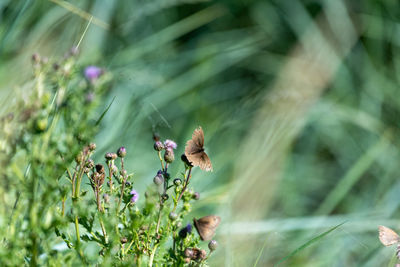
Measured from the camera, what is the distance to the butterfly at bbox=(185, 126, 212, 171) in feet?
1.59

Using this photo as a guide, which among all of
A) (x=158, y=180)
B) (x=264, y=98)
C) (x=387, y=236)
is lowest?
(x=387, y=236)

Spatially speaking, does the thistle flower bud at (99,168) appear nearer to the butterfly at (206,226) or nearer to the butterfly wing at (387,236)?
the butterfly at (206,226)

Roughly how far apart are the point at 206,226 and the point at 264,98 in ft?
3.11

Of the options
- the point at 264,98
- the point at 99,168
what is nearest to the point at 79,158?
the point at 99,168

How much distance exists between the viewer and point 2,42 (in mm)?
810

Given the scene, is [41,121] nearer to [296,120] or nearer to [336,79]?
[296,120]

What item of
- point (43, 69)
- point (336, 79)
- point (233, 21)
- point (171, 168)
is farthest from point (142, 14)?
point (43, 69)

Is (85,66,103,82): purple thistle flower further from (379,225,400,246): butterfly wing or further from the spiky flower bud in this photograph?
(379,225,400,246): butterfly wing

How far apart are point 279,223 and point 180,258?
1.95 feet

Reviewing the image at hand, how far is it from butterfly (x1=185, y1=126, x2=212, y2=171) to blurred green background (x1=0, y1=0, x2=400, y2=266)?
234 millimetres

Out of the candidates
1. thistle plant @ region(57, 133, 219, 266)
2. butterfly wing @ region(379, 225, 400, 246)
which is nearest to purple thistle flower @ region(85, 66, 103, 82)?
thistle plant @ region(57, 133, 219, 266)

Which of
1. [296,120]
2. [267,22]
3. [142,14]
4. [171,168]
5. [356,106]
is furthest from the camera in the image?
[267,22]

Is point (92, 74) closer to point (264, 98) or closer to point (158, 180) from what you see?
point (158, 180)

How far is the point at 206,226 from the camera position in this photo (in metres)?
0.46
